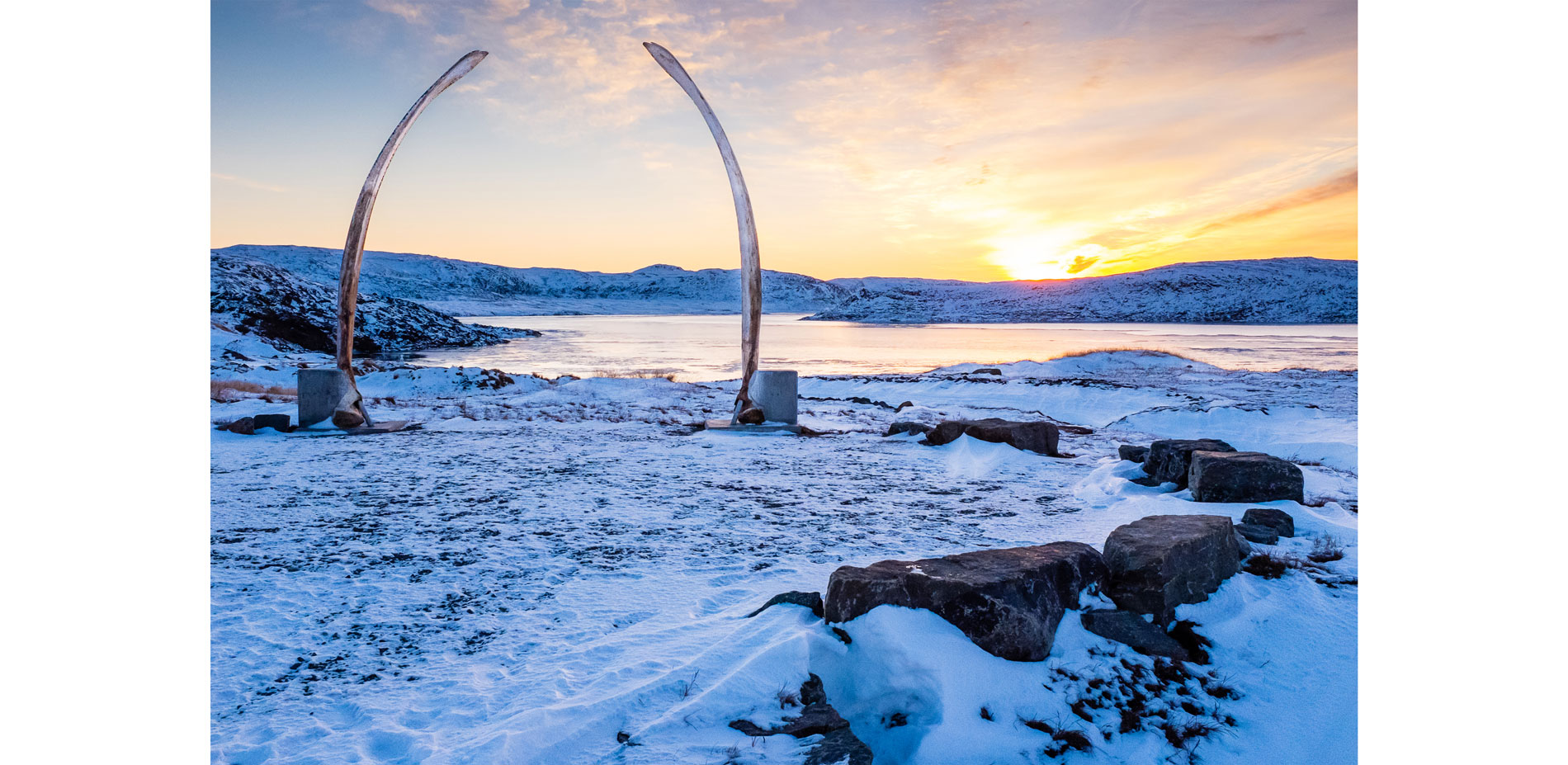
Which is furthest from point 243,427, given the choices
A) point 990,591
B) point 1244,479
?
point 1244,479

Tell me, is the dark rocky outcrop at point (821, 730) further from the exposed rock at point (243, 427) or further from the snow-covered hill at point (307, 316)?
the snow-covered hill at point (307, 316)

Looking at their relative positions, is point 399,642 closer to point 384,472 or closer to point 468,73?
point 384,472

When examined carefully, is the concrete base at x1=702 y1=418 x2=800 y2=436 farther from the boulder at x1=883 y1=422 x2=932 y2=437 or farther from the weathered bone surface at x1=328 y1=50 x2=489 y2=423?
the weathered bone surface at x1=328 y1=50 x2=489 y2=423

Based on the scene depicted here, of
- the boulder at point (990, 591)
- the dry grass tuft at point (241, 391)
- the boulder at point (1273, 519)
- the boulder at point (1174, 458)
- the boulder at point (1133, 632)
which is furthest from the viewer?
the dry grass tuft at point (241, 391)

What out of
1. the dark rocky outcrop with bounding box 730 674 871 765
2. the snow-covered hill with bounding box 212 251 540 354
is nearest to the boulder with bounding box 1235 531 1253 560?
the dark rocky outcrop with bounding box 730 674 871 765

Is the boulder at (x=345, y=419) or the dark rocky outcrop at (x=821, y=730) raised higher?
the boulder at (x=345, y=419)

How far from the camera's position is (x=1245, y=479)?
542 cm

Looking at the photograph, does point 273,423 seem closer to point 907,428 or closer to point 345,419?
point 345,419

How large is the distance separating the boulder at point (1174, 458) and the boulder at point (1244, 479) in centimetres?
44

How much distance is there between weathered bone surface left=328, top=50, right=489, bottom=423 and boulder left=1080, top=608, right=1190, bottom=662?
365 inches

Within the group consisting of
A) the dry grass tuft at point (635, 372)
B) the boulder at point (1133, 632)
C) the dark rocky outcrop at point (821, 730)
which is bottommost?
the dark rocky outcrop at point (821, 730)

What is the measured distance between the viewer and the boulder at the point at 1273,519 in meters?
4.57

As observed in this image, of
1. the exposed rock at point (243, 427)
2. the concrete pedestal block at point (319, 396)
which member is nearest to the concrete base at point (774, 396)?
the concrete pedestal block at point (319, 396)

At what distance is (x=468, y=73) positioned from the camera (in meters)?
9.94
